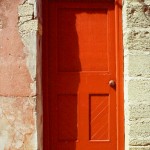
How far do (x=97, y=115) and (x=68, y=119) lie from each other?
35 centimetres

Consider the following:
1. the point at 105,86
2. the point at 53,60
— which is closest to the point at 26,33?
the point at 53,60

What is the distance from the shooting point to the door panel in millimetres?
4652

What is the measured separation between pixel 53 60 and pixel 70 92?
43cm

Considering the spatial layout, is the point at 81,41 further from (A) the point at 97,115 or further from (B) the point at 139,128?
(B) the point at 139,128

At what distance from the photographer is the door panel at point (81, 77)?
4.65 meters

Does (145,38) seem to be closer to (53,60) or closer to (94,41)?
(94,41)

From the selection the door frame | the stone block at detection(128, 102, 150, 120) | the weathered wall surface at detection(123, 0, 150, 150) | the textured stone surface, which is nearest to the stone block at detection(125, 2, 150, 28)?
the weathered wall surface at detection(123, 0, 150, 150)

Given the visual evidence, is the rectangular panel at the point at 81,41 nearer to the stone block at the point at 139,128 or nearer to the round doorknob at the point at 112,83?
the round doorknob at the point at 112,83

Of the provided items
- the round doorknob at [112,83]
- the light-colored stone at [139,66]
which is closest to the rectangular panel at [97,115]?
the round doorknob at [112,83]

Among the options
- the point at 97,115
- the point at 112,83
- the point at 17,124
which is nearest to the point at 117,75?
the point at 112,83

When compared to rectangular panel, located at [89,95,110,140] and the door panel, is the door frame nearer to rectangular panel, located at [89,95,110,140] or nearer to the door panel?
the door panel

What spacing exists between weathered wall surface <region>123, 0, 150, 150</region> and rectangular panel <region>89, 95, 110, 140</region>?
0.35 metres

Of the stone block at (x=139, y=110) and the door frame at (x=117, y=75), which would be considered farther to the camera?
the door frame at (x=117, y=75)

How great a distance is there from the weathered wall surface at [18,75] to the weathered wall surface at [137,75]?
3.47 ft
